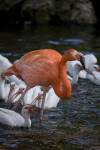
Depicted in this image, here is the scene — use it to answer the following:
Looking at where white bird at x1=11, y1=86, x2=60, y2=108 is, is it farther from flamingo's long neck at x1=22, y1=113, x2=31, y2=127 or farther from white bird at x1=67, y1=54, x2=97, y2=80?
white bird at x1=67, y1=54, x2=97, y2=80

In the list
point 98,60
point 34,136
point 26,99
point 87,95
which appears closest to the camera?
point 34,136

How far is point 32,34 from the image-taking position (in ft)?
54.8

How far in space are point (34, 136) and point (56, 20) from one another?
563 inches

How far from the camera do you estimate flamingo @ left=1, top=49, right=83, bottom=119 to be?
6645 millimetres

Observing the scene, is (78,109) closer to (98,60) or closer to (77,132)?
(77,132)

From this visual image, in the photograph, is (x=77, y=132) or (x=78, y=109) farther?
(x=78, y=109)

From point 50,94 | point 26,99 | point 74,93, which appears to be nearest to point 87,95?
point 74,93

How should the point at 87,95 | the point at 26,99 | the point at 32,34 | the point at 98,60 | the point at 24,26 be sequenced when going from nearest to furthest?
the point at 26,99 < the point at 87,95 < the point at 98,60 < the point at 32,34 < the point at 24,26

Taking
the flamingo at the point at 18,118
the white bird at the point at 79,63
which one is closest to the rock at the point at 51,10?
the white bird at the point at 79,63

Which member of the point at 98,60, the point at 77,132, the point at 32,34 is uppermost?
the point at 32,34

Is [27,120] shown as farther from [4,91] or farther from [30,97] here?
[4,91]

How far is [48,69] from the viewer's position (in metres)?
6.79

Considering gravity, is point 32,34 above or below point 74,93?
above

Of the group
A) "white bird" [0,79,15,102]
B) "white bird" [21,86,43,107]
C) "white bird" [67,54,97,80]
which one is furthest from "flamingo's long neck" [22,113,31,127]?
"white bird" [67,54,97,80]
